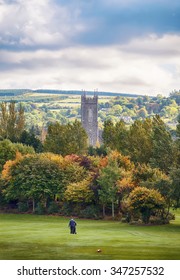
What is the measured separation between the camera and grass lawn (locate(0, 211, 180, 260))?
51.3 m

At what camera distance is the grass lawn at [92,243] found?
51.3 metres

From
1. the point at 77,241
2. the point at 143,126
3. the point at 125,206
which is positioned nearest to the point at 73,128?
the point at 143,126

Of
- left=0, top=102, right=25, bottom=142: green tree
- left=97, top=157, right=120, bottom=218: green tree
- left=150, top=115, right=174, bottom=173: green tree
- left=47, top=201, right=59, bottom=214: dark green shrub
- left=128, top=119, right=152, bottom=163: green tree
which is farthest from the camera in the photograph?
left=0, top=102, right=25, bottom=142: green tree

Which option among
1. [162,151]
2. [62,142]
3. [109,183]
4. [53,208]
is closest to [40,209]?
[53,208]

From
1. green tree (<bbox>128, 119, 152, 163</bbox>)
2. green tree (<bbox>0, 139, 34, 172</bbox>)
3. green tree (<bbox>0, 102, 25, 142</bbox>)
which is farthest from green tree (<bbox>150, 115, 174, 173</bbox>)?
green tree (<bbox>0, 102, 25, 142</bbox>)

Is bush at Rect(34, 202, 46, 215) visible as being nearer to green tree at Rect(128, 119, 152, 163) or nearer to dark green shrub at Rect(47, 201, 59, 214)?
dark green shrub at Rect(47, 201, 59, 214)

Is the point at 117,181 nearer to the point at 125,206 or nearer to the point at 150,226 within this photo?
the point at 125,206

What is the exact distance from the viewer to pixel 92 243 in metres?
57.4

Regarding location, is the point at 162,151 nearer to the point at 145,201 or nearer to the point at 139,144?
the point at 139,144

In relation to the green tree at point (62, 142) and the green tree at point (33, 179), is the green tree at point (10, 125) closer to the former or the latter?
the green tree at point (62, 142)

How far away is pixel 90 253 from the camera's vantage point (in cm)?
5212

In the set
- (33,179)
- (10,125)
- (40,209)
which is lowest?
(40,209)

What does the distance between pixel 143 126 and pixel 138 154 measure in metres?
12.6

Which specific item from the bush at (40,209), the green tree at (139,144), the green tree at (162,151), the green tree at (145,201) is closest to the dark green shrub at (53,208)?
the bush at (40,209)
